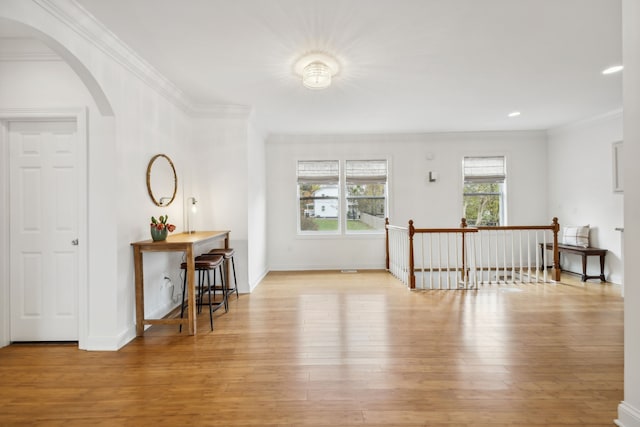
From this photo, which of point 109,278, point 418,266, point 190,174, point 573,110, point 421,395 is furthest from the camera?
point 418,266

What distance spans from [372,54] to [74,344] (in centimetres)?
398

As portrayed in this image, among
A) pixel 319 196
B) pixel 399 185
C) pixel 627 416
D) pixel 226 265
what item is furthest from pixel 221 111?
pixel 627 416

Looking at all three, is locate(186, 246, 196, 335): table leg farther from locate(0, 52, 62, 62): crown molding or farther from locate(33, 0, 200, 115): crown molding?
locate(0, 52, 62, 62): crown molding

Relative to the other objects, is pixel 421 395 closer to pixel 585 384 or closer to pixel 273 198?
pixel 585 384

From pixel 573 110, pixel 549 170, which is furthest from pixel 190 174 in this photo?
pixel 549 170

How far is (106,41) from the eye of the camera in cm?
291

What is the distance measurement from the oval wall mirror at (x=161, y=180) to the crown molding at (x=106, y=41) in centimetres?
83

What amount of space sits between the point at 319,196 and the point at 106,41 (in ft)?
15.2

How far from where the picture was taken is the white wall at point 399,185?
6.87 m

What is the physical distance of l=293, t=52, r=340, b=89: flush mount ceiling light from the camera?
3.35 metres

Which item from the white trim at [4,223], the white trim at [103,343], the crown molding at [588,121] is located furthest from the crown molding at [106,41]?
the crown molding at [588,121]

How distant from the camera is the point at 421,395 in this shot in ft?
7.32

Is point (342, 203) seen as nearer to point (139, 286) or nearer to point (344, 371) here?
point (139, 286)

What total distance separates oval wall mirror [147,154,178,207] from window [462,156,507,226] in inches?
217
